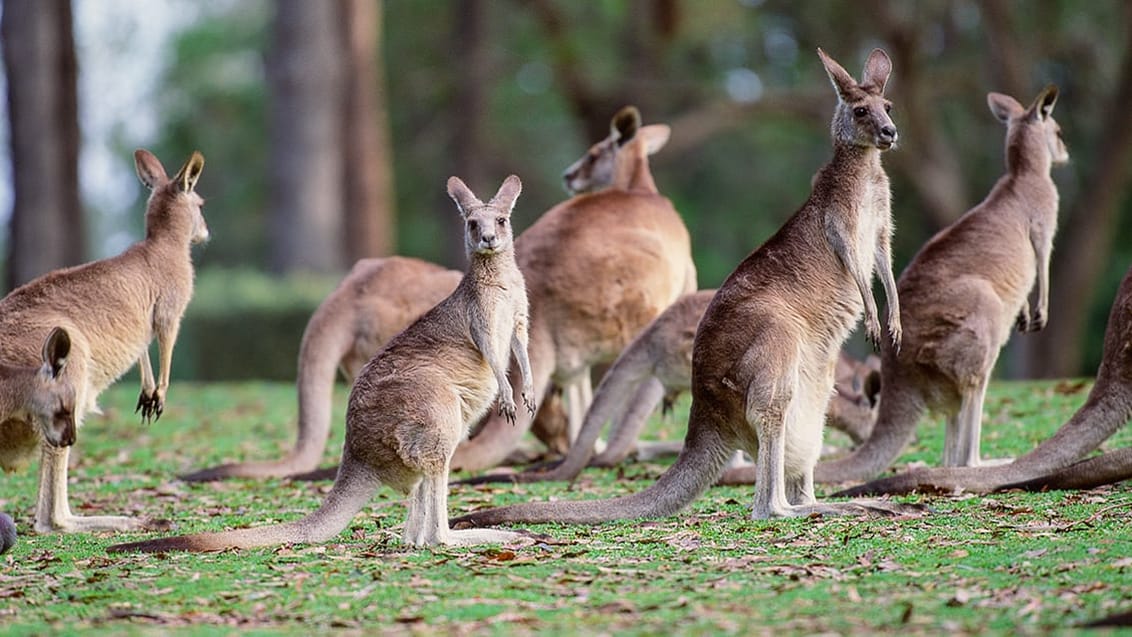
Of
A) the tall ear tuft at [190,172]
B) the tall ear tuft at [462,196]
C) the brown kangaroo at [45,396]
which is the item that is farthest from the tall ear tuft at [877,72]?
the brown kangaroo at [45,396]

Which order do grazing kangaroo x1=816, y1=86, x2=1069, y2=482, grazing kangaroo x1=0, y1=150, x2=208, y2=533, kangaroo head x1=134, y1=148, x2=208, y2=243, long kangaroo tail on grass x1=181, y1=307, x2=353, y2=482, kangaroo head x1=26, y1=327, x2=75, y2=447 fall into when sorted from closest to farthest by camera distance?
Answer: kangaroo head x1=26, y1=327, x2=75, y2=447
grazing kangaroo x1=0, y1=150, x2=208, y2=533
grazing kangaroo x1=816, y1=86, x2=1069, y2=482
kangaroo head x1=134, y1=148, x2=208, y2=243
long kangaroo tail on grass x1=181, y1=307, x2=353, y2=482

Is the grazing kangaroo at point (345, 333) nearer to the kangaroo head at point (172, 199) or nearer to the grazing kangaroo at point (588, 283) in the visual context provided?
the grazing kangaroo at point (588, 283)

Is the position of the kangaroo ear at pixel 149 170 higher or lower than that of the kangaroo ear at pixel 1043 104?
lower

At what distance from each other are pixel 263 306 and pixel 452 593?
1111cm

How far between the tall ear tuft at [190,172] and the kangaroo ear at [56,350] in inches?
46.0

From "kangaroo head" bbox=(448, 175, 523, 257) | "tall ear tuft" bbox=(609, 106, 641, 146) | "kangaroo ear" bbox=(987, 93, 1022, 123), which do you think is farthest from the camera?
"tall ear tuft" bbox=(609, 106, 641, 146)

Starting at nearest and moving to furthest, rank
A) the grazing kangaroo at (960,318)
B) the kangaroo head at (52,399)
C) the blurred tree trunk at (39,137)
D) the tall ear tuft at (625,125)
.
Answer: the kangaroo head at (52,399), the grazing kangaroo at (960,318), the tall ear tuft at (625,125), the blurred tree trunk at (39,137)

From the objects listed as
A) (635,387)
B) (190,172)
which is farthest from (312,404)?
(635,387)

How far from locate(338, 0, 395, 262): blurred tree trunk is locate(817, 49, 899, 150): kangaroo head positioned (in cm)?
1397

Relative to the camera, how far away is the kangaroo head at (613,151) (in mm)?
9305

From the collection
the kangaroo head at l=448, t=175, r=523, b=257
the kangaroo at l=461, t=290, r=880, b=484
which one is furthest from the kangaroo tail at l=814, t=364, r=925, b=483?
the kangaroo head at l=448, t=175, r=523, b=257

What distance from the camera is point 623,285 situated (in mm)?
8328

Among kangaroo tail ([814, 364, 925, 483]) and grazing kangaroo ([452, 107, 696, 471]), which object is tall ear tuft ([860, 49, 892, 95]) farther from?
grazing kangaroo ([452, 107, 696, 471])

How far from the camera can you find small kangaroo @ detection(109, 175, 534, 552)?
545 cm
